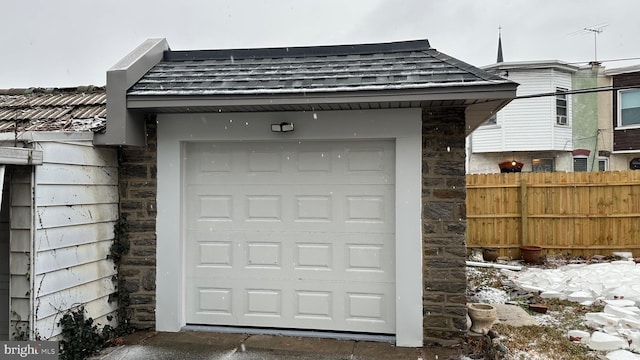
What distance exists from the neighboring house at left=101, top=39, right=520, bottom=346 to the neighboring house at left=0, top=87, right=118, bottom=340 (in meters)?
0.30

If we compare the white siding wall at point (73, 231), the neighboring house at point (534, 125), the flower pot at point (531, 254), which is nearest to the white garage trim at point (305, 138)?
the white siding wall at point (73, 231)

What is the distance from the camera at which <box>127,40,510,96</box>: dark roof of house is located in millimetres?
4938

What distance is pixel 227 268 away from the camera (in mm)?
5715

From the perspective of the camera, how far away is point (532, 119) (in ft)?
59.0

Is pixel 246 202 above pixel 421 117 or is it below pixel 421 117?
below

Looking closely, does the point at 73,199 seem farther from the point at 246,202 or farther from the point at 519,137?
the point at 519,137

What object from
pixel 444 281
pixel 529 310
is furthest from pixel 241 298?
pixel 529 310

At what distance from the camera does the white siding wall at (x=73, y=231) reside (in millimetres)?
4449

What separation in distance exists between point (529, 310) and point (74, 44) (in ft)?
70.7

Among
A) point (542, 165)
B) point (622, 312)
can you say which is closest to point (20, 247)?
point (622, 312)

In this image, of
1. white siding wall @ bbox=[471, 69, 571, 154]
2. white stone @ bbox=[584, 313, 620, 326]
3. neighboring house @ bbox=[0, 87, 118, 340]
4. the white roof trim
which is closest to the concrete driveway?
neighboring house @ bbox=[0, 87, 118, 340]

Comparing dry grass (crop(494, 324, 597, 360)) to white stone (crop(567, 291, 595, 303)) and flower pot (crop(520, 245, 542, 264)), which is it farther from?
flower pot (crop(520, 245, 542, 264))

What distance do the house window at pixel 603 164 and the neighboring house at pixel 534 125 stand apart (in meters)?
1.47

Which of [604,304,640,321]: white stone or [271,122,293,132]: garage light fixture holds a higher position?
[271,122,293,132]: garage light fixture
